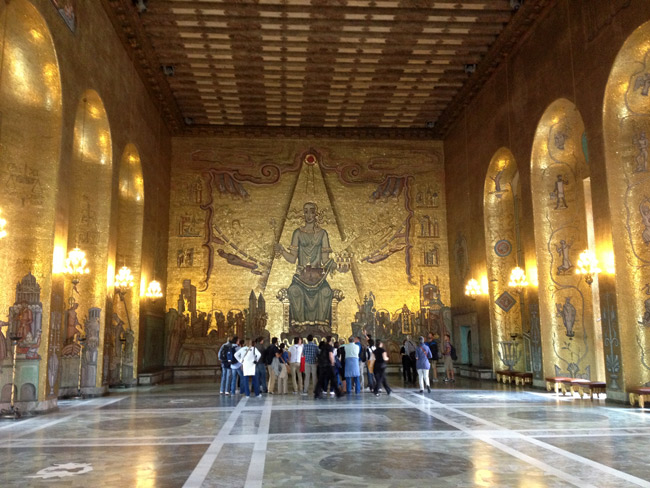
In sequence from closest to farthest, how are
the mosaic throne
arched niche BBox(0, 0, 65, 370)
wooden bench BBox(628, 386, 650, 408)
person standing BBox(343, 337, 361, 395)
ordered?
1. wooden bench BBox(628, 386, 650, 408)
2. arched niche BBox(0, 0, 65, 370)
3. person standing BBox(343, 337, 361, 395)
4. the mosaic throne

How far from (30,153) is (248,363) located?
5924 mm

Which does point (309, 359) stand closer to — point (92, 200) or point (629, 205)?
point (92, 200)

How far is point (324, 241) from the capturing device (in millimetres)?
19672

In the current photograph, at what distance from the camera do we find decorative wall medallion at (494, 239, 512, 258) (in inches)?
626

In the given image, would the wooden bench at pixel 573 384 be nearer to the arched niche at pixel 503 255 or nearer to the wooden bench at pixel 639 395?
the wooden bench at pixel 639 395

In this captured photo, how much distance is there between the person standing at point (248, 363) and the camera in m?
11.8

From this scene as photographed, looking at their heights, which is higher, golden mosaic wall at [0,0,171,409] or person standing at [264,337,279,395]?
golden mosaic wall at [0,0,171,409]

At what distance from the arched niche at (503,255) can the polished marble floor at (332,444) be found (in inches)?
188

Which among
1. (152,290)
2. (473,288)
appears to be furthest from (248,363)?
(473,288)

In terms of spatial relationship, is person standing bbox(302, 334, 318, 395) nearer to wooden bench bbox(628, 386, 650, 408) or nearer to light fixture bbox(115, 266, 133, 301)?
light fixture bbox(115, 266, 133, 301)

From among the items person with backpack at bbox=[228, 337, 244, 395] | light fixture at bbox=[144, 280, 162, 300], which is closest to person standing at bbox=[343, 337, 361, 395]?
person with backpack at bbox=[228, 337, 244, 395]

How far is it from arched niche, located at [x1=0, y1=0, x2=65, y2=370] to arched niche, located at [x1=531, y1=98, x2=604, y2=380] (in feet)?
34.2

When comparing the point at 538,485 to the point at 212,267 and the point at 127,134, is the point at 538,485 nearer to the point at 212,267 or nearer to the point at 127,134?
the point at 127,134

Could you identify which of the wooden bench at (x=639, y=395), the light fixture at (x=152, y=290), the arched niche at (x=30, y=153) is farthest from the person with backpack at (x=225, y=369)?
the wooden bench at (x=639, y=395)
